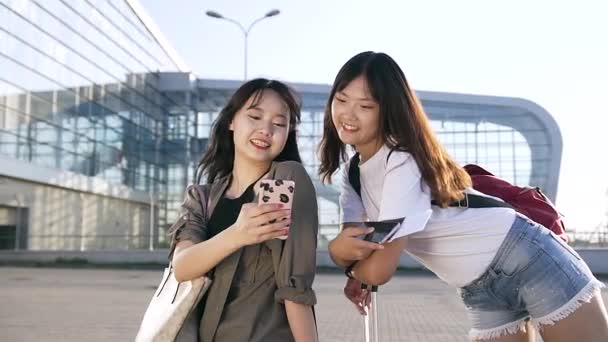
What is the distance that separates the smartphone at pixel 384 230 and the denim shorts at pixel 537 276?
433 millimetres

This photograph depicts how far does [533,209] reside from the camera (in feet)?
7.89

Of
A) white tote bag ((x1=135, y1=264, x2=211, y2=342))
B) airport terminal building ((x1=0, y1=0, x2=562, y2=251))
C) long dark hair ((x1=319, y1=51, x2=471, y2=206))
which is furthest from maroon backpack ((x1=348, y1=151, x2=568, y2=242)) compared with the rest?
airport terminal building ((x1=0, y1=0, x2=562, y2=251))

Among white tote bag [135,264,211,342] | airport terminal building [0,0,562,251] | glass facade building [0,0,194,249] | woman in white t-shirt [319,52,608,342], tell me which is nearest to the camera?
white tote bag [135,264,211,342]

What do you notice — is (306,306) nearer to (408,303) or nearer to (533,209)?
(533,209)

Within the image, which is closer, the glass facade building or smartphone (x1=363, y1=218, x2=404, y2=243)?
smartphone (x1=363, y1=218, x2=404, y2=243)

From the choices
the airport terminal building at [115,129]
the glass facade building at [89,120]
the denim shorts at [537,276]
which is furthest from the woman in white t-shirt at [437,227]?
the glass facade building at [89,120]

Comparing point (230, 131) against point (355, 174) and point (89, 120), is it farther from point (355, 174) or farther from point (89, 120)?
point (89, 120)

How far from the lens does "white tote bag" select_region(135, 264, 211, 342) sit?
6.44 ft

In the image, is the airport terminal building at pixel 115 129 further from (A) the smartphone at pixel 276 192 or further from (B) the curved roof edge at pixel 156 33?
(A) the smartphone at pixel 276 192

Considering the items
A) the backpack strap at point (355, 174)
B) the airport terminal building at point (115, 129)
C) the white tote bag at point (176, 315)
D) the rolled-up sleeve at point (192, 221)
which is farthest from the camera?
the airport terminal building at point (115, 129)

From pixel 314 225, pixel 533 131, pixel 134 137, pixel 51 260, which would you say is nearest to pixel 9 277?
pixel 51 260

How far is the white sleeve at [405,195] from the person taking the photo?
199 cm

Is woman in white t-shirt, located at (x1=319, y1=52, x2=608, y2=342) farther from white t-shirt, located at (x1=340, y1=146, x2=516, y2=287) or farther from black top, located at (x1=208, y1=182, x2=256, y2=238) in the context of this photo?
Result: black top, located at (x1=208, y1=182, x2=256, y2=238)

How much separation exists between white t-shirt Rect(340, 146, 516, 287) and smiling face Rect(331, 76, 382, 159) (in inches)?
2.7
